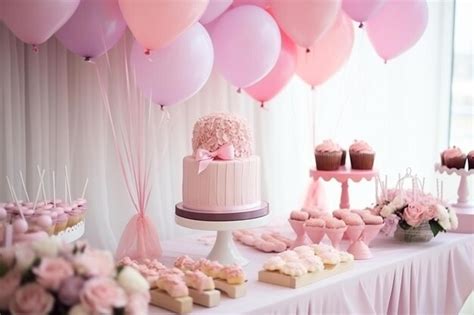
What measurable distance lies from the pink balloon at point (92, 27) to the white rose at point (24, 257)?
1077 millimetres

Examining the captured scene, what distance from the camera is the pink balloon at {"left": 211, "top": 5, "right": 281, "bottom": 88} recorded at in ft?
7.78

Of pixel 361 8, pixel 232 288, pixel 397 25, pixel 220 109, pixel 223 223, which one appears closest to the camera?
pixel 232 288

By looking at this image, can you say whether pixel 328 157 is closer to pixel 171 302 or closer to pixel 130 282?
pixel 171 302

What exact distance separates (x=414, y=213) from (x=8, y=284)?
5.53 ft

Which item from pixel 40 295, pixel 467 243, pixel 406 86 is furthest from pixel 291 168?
pixel 40 295

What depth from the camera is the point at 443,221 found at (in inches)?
98.3

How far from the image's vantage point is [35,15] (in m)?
1.88

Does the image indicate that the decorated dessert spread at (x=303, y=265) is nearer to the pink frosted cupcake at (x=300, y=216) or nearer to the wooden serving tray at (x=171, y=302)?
the pink frosted cupcake at (x=300, y=216)

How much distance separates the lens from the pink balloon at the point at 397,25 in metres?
2.76

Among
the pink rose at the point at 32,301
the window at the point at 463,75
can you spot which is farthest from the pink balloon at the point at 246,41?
the window at the point at 463,75

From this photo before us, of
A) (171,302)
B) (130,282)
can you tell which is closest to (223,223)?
(171,302)

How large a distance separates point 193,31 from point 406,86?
2.11 m

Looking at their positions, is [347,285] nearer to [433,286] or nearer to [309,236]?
[309,236]

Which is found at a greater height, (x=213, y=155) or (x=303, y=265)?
(x=213, y=155)
